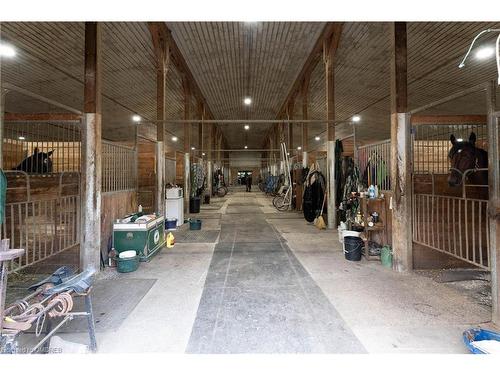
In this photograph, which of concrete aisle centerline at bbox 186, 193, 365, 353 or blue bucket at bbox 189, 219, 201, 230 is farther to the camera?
blue bucket at bbox 189, 219, 201, 230

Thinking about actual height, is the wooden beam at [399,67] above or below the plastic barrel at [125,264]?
above

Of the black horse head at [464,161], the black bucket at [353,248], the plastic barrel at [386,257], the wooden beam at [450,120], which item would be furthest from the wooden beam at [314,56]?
the plastic barrel at [386,257]

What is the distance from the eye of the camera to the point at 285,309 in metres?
2.48

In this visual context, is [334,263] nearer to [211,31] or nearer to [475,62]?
[211,31]

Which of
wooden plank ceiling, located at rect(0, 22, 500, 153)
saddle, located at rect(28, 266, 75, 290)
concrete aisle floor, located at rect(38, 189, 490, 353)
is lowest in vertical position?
concrete aisle floor, located at rect(38, 189, 490, 353)

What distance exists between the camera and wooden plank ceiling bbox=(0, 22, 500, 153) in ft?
19.6

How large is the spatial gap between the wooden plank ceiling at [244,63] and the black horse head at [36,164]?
10.9 feet

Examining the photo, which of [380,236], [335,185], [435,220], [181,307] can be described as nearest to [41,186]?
[181,307]

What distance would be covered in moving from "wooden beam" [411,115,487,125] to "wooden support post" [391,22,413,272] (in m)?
0.18

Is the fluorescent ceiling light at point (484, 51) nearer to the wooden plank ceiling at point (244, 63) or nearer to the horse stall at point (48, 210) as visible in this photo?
the wooden plank ceiling at point (244, 63)

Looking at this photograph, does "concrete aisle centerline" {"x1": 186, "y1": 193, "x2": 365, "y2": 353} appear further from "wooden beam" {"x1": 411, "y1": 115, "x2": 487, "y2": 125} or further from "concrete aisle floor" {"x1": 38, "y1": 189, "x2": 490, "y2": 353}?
"wooden beam" {"x1": 411, "y1": 115, "x2": 487, "y2": 125}

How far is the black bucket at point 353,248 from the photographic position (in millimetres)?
3975

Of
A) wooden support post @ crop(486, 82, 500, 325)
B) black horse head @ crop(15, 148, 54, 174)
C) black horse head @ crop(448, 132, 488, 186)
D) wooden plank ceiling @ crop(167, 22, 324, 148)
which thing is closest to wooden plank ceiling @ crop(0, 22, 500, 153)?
wooden plank ceiling @ crop(167, 22, 324, 148)

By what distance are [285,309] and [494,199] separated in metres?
2.08
